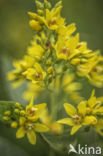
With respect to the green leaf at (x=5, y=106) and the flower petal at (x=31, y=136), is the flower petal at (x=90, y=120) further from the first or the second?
the green leaf at (x=5, y=106)

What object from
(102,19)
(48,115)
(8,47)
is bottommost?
(48,115)

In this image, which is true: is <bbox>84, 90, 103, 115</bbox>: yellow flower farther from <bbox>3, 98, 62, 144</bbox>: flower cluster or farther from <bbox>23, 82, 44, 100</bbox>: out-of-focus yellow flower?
<bbox>23, 82, 44, 100</bbox>: out-of-focus yellow flower

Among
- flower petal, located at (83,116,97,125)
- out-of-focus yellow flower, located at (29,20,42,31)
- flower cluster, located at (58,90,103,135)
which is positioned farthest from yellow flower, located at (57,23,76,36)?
flower petal, located at (83,116,97,125)

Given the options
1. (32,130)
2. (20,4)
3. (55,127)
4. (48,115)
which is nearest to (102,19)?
(20,4)

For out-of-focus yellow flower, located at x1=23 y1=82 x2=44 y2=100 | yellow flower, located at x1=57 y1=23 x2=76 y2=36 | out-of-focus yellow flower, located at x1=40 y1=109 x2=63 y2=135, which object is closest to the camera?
yellow flower, located at x1=57 y1=23 x2=76 y2=36

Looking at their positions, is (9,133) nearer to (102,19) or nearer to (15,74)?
(15,74)

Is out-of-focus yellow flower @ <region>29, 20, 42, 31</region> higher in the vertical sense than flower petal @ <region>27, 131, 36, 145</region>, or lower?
higher
